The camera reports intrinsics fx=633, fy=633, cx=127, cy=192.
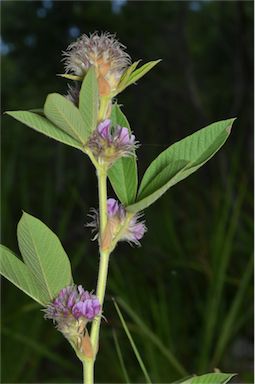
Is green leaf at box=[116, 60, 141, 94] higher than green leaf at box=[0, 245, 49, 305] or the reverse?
higher

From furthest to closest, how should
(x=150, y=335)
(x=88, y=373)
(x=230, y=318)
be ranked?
(x=230, y=318) → (x=150, y=335) → (x=88, y=373)

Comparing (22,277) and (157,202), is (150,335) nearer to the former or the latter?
(22,277)

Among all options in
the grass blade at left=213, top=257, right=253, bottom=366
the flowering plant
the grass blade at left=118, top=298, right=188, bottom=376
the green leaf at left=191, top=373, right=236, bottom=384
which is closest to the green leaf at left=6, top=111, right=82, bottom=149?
the flowering plant

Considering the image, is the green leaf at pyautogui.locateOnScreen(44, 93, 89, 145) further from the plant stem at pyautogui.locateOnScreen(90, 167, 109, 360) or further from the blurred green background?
the blurred green background

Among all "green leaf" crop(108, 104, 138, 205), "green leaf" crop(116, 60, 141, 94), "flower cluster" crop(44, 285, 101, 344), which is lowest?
"flower cluster" crop(44, 285, 101, 344)

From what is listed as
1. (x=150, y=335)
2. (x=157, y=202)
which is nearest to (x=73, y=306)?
(x=150, y=335)

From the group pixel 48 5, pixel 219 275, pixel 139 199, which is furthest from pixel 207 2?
pixel 139 199

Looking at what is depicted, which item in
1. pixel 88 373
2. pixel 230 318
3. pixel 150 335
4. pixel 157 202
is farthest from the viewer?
pixel 157 202

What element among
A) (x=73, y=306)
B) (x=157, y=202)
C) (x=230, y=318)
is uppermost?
(x=157, y=202)

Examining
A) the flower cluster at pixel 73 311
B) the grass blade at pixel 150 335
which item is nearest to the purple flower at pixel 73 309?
the flower cluster at pixel 73 311
